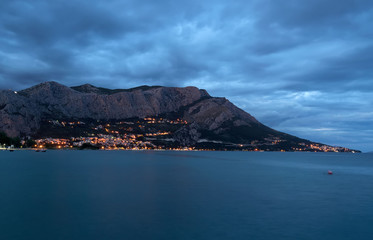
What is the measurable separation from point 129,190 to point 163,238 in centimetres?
2672

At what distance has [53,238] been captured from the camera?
23.9m

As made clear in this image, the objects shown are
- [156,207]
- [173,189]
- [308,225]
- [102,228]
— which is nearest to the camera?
[102,228]

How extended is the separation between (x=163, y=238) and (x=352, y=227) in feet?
65.4

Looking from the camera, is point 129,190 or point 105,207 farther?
point 129,190

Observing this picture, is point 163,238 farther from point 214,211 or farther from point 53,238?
point 214,211

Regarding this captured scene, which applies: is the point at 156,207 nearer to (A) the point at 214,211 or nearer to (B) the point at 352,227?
(A) the point at 214,211

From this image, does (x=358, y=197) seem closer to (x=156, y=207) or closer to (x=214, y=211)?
(x=214, y=211)

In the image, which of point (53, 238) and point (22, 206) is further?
point (22, 206)

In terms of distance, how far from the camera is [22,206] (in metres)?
35.9

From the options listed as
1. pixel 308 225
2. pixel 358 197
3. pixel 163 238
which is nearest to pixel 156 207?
pixel 163 238

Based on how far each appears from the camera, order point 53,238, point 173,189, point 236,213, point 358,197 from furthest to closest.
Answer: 1. point 173,189
2. point 358,197
3. point 236,213
4. point 53,238

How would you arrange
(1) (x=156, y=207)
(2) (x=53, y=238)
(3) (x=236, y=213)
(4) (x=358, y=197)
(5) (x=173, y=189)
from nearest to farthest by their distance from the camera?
1. (2) (x=53, y=238)
2. (3) (x=236, y=213)
3. (1) (x=156, y=207)
4. (4) (x=358, y=197)
5. (5) (x=173, y=189)

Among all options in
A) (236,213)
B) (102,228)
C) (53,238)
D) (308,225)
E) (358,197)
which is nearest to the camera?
(53,238)

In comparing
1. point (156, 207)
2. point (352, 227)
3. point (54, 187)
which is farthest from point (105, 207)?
point (352, 227)
